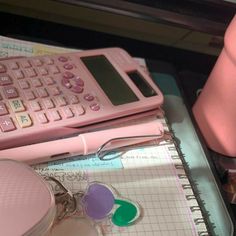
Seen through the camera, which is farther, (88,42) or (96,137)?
(88,42)

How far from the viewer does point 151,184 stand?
0.44m

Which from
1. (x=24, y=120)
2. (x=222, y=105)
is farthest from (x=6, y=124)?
(x=222, y=105)

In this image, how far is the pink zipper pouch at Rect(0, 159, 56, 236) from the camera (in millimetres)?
303

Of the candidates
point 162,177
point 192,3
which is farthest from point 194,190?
point 192,3

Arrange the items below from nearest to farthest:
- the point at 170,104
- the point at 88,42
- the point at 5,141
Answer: the point at 5,141 < the point at 170,104 < the point at 88,42

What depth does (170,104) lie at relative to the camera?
556 mm

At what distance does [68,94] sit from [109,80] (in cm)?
6

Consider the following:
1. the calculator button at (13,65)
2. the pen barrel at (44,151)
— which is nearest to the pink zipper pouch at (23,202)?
the pen barrel at (44,151)

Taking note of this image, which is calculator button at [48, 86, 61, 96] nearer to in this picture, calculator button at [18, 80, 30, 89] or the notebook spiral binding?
calculator button at [18, 80, 30, 89]

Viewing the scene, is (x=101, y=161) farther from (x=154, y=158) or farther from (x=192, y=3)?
(x=192, y=3)

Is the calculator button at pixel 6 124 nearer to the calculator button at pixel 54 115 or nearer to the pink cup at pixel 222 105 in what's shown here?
the calculator button at pixel 54 115

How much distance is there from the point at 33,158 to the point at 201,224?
171 millimetres

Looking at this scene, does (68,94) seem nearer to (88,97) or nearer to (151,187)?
(88,97)

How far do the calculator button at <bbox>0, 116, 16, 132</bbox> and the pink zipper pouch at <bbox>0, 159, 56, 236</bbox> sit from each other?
6 centimetres
